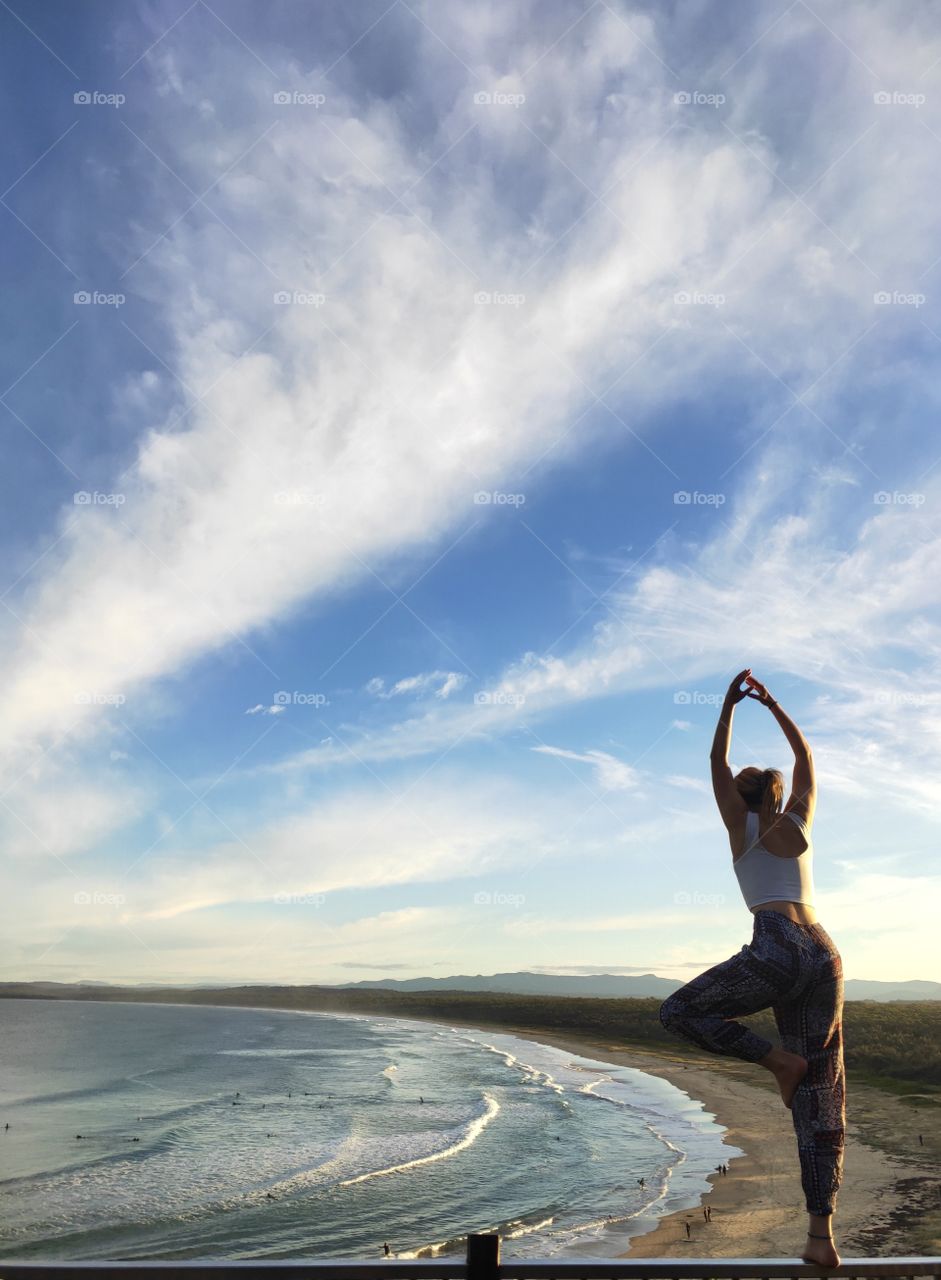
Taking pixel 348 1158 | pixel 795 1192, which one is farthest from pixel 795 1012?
pixel 348 1158

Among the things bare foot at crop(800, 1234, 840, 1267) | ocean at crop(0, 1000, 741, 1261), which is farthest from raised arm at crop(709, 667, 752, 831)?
ocean at crop(0, 1000, 741, 1261)

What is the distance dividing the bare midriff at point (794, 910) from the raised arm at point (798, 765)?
27cm

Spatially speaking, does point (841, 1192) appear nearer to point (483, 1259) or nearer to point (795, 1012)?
point (795, 1012)

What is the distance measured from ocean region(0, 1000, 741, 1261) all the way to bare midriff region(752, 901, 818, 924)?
417 cm

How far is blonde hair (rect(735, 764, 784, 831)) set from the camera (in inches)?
119

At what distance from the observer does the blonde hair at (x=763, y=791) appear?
3.02 m

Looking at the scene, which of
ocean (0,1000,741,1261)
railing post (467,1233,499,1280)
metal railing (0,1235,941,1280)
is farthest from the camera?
ocean (0,1000,741,1261)

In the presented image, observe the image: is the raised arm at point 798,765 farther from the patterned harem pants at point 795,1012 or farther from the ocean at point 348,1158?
the ocean at point 348,1158

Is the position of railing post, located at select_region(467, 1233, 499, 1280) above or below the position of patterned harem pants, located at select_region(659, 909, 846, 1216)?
below

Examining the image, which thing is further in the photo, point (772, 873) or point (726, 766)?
point (726, 766)

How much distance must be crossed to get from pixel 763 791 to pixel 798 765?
0.24m

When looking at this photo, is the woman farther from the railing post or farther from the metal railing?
the railing post

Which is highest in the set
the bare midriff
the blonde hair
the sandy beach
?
the blonde hair

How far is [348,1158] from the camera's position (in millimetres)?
24578
